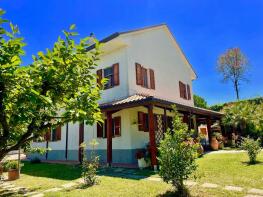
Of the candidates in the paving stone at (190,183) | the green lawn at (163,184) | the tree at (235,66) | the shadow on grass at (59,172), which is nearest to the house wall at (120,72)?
the shadow on grass at (59,172)

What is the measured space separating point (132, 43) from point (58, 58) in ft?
36.8

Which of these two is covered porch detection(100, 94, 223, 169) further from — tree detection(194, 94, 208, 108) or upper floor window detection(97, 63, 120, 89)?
tree detection(194, 94, 208, 108)

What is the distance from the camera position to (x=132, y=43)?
47.0ft

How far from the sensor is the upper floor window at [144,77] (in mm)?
14242

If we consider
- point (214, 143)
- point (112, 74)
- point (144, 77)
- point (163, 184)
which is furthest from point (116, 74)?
point (214, 143)

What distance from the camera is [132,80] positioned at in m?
13.6

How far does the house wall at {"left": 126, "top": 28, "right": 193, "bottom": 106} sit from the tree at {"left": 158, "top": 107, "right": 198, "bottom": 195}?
24.2 ft

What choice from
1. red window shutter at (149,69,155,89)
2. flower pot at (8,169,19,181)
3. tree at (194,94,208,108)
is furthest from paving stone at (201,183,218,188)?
tree at (194,94,208,108)

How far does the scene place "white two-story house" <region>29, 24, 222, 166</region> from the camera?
1227cm

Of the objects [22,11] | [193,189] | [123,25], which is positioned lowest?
[193,189]

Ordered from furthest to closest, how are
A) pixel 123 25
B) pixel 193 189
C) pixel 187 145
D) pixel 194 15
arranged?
pixel 123 25
pixel 194 15
pixel 193 189
pixel 187 145

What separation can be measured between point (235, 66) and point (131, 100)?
31756mm

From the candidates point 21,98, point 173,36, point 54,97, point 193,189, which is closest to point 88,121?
point 54,97

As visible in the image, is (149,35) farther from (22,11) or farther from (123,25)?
(22,11)
